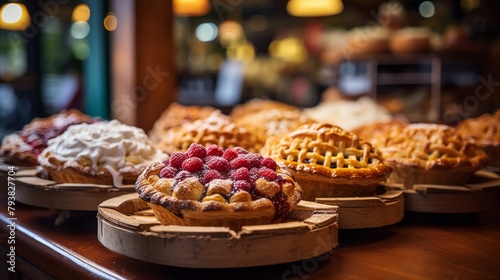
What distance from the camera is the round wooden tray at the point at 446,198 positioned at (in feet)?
6.72

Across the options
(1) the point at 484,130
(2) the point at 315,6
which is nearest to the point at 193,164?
(1) the point at 484,130

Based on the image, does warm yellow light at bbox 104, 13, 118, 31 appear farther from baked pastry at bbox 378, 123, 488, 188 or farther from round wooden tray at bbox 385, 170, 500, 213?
round wooden tray at bbox 385, 170, 500, 213

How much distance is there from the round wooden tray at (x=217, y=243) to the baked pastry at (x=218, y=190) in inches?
3.5

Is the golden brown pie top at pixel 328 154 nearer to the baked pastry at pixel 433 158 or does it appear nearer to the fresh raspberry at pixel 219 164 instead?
the baked pastry at pixel 433 158

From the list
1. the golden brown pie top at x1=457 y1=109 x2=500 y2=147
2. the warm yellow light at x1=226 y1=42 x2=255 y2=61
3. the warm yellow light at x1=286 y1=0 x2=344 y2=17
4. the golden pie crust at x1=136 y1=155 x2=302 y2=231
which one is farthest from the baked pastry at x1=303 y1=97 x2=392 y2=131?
the warm yellow light at x1=226 y1=42 x2=255 y2=61

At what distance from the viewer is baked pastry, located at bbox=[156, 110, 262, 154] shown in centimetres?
252

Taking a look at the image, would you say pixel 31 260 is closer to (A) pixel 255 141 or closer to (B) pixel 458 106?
(A) pixel 255 141

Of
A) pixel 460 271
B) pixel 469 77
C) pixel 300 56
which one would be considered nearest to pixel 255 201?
pixel 460 271

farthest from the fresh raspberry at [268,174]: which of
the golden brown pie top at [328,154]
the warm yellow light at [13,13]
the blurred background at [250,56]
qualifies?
the warm yellow light at [13,13]

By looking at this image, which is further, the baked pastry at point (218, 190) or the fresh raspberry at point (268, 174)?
the fresh raspberry at point (268, 174)

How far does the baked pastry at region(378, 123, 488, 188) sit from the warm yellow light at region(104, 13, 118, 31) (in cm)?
305

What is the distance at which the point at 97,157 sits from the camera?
6.95 ft

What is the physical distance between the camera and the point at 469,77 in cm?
836

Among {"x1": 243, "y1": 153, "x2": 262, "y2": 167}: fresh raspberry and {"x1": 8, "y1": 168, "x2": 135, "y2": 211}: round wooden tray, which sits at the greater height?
{"x1": 243, "y1": 153, "x2": 262, "y2": 167}: fresh raspberry
